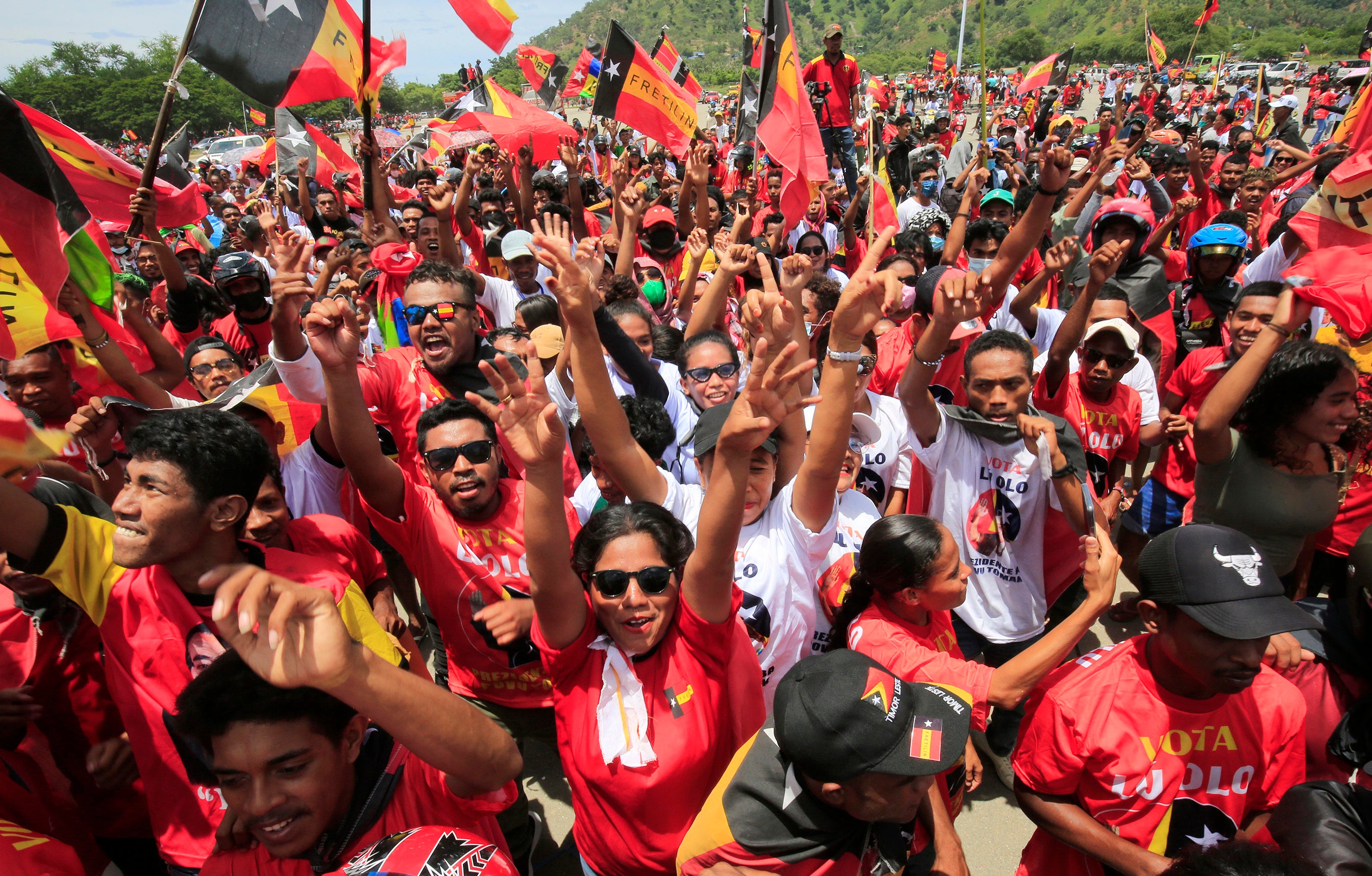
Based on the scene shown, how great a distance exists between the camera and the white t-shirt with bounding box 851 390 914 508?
11.0 feet

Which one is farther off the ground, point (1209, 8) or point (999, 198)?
point (1209, 8)

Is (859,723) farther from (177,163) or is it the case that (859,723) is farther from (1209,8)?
(1209,8)

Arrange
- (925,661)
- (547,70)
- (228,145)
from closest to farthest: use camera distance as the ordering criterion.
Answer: (925,661), (547,70), (228,145)

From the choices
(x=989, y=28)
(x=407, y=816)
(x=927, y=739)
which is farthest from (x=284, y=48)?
(x=989, y=28)

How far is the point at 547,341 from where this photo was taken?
3879 mm

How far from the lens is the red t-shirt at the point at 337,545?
2.41m

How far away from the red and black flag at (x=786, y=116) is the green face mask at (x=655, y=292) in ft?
3.69

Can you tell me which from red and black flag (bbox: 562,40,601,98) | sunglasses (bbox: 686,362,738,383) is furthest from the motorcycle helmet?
red and black flag (bbox: 562,40,601,98)

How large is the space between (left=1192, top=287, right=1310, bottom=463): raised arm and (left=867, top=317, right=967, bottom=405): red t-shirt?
121 cm

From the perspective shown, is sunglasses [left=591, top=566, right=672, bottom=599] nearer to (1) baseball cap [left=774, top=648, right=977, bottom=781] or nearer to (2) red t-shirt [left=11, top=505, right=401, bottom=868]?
(1) baseball cap [left=774, top=648, right=977, bottom=781]

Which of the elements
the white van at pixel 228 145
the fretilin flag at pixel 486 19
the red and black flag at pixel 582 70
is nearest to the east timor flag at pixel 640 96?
the fretilin flag at pixel 486 19

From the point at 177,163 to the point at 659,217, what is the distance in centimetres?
447

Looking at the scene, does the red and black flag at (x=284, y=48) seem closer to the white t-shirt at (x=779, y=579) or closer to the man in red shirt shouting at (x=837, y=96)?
the white t-shirt at (x=779, y=579)

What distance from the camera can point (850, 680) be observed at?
1551mm
